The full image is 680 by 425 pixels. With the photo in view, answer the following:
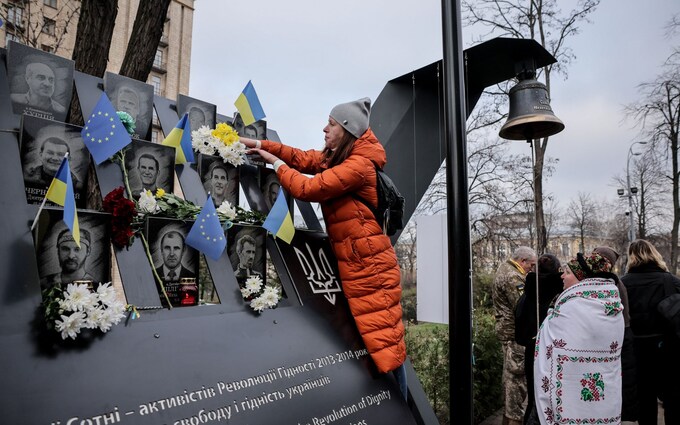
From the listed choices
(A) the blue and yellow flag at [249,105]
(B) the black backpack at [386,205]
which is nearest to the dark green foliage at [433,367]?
(B) the black backpack at [386,205]

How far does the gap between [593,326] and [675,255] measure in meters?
17.1

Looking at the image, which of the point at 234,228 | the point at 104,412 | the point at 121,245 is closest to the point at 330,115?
the point at 234,228

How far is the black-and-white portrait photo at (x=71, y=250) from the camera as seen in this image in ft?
6.45

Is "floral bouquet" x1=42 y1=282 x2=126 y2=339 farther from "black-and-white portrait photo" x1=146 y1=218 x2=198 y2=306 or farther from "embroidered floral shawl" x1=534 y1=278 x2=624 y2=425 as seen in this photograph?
"embroidered floral shawl" x1=534 y1=278 x2=624 y2=425

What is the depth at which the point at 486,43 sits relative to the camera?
4.46 metres

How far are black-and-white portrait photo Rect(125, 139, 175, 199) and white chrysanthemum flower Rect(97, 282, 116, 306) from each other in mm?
647

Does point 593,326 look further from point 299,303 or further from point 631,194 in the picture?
point 631,194

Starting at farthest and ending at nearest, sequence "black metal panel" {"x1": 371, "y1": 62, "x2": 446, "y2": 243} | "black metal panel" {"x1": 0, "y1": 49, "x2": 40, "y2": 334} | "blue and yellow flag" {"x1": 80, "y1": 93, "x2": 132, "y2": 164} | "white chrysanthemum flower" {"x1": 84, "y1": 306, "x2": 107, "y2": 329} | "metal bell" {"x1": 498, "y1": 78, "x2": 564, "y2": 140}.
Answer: "black metal panel" {"x1": 371, "y1": 62, "x2": 446, "y2": 243} < "metal bell" {"x1": 498, "y1": 78, "x2": 564, "y2": 140} < "blue and yellow flag" {"x1": 80, "y1": 93, "x2": 132, "y2": 164} < "white chrysanthemum flower" {"x1": 84, "y1": 306, "x2": 107, "y2": 329} < "black metal panel" {"x1": 0, "y1": 49, "x2": 40, "y2": 334}

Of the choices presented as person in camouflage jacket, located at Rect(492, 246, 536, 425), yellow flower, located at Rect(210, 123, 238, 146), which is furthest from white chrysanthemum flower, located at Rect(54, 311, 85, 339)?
person in camouflage jacket, located at Rect(492, 246, 536, 425)

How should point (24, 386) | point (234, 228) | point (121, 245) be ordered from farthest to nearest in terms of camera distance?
point (234, 228)
point (121, 245)
point (24, 386)

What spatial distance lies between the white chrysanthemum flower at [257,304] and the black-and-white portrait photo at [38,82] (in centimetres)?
135

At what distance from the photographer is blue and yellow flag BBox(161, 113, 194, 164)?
264cm

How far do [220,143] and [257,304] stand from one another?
1.02 m

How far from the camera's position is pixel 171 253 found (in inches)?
94.4
